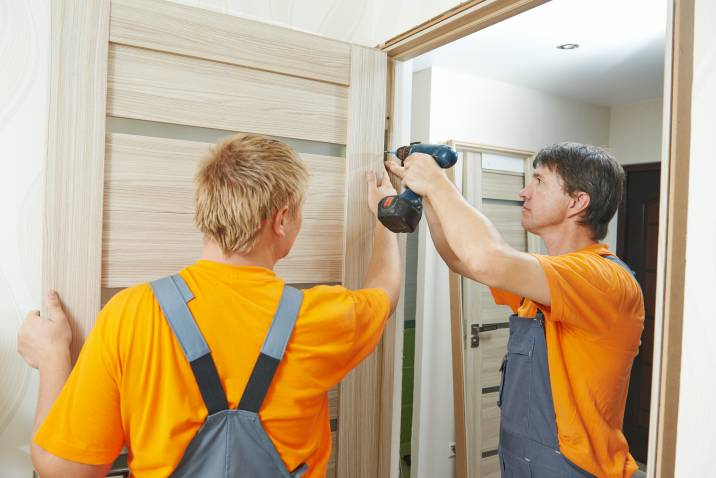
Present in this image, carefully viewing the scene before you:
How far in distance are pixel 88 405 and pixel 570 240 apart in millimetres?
1297

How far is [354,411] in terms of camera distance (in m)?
1.60

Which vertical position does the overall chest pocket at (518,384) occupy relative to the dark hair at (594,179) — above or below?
below

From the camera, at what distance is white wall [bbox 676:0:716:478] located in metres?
0.84

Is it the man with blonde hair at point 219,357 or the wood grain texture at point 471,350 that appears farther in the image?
the wood grain texture at point 471,350

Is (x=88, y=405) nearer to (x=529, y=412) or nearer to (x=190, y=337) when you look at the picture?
(x=190, y=337)

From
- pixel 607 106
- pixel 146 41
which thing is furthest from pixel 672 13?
pixel 607 106

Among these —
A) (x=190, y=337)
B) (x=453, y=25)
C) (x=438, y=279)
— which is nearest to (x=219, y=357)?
(x=190, y=337)

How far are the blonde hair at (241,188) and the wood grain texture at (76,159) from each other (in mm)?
332

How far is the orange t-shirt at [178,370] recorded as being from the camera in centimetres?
88

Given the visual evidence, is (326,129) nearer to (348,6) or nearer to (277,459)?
(348,6)

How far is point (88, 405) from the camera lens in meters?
0.87

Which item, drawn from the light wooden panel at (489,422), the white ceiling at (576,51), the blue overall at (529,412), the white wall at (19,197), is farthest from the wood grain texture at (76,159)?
the light wooden panel at (489,422)

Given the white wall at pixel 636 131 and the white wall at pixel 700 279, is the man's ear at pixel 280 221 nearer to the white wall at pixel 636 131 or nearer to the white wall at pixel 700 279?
the white wall at pixel 700 279

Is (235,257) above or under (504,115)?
under
